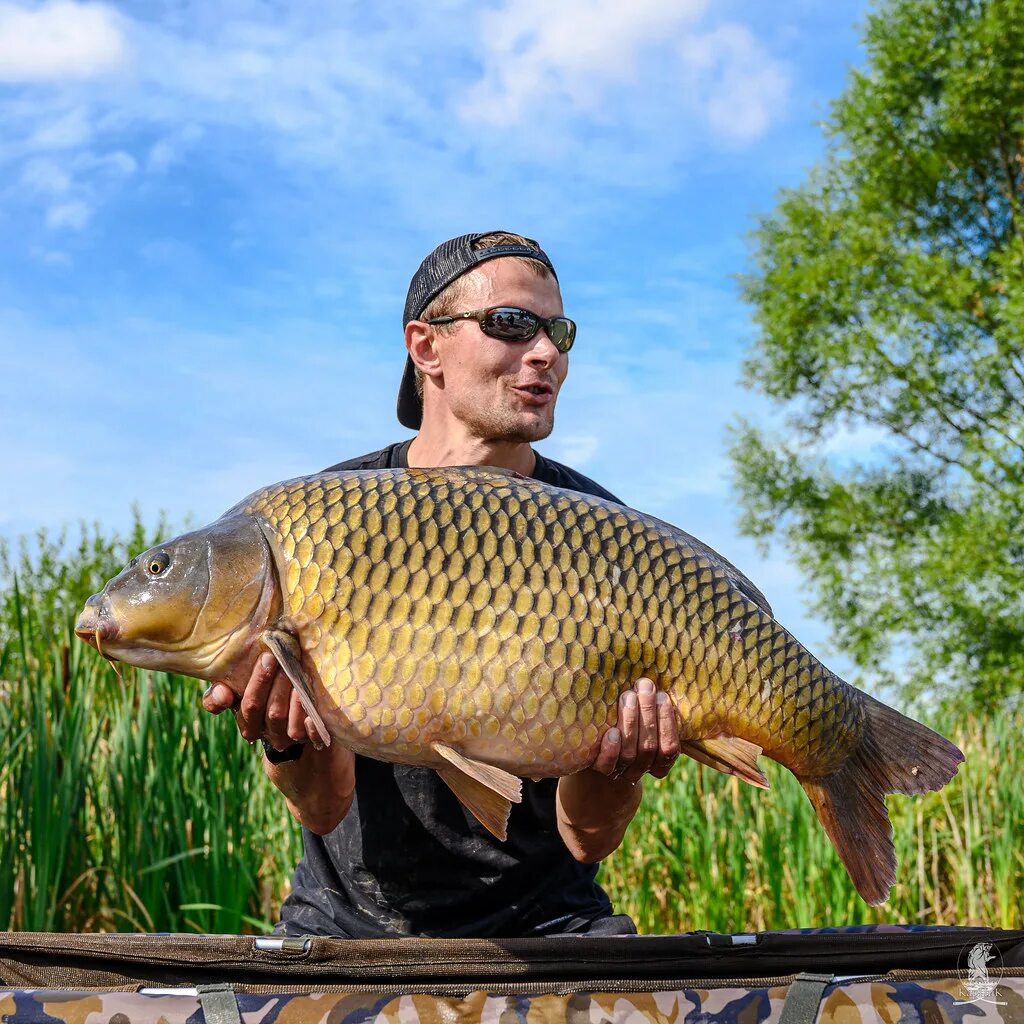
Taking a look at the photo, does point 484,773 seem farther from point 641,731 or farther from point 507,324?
point 507,324

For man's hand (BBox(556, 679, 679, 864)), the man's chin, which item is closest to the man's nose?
the man's chin

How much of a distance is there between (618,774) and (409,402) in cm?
117

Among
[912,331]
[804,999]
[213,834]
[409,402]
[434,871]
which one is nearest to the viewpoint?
[804,999]

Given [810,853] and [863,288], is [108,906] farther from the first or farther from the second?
[863,288]

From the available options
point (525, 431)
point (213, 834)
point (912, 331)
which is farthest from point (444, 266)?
point (912, 331)

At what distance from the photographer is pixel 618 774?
1.79 meters

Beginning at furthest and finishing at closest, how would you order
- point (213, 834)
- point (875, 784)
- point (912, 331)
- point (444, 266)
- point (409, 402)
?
1. point (912, 331)
2. point (213, 834)
3. point (409, 402)
4. point (444, 266)
5. point (875, 784)

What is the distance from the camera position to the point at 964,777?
5.59 metres

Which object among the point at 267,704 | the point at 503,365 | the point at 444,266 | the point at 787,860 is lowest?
the point at 787,860

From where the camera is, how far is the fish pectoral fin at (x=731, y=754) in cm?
173

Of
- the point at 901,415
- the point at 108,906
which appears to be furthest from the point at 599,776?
the point at 901,415

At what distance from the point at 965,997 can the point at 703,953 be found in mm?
377

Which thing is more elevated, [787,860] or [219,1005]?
[787,860]

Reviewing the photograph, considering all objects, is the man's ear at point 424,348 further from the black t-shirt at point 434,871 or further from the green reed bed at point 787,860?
the green reed bed at point 787,860
